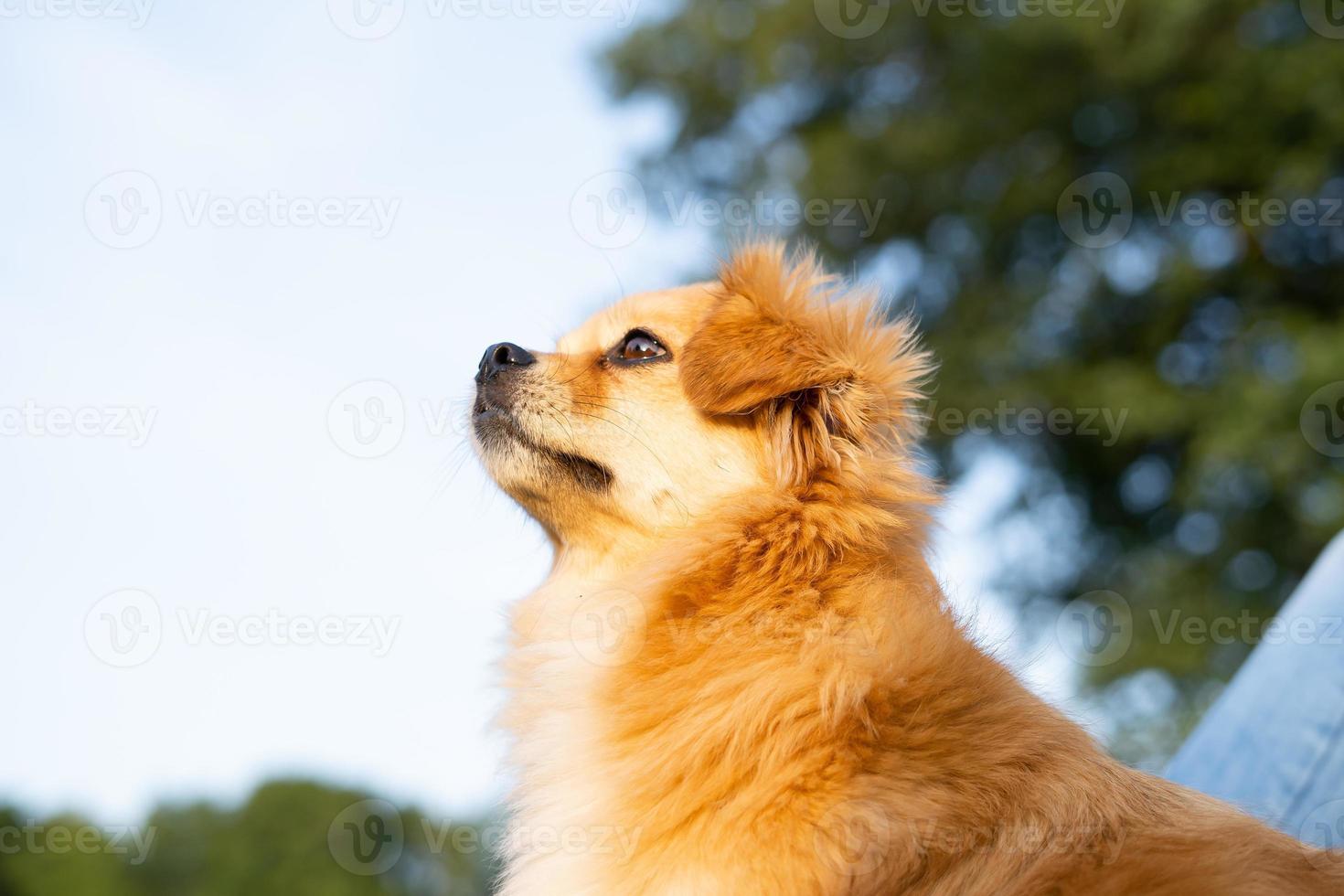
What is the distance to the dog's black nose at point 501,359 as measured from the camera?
4.20m

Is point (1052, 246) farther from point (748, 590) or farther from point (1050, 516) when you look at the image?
point (748, 590)

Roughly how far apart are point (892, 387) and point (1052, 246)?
47.9 ft

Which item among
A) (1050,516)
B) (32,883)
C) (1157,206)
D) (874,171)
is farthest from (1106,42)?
(32,883)

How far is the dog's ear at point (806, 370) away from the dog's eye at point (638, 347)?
220 millimetres

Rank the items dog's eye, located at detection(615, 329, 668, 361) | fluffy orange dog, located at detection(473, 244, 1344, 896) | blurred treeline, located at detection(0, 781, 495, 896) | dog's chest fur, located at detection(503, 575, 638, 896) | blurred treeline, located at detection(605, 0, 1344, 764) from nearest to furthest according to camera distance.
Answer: fluffy orange dog, located at detection(473, 244, 1344, 896)
dog's chest fur, located at detection(503, 575, 638, 896)
dog's eye, located at detection(615, 329, 668, 361)
blurred treeline, located at detection(605, 0, 1344, 764)
blurred treeline, located at detection(0, 781, 495, 896)

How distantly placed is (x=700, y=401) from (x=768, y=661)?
1031 millimetres

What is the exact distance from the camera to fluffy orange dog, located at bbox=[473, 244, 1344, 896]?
8.98 ft

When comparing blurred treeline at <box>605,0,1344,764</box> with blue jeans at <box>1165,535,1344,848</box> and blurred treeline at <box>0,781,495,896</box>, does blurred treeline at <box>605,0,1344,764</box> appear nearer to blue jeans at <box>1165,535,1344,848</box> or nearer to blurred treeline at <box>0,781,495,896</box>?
blue jeans at <box>1165,535,1344,848</box>

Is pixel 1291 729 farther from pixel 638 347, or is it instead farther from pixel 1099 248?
pixel 1099 248

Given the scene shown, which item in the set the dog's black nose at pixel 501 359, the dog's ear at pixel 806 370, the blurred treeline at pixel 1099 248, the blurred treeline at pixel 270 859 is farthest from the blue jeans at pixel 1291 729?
the blurred treeline at pixel 270 859

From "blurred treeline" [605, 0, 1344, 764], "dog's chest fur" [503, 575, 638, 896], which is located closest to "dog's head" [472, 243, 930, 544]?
"dog's chest fur" [503, 575, 638, 896]

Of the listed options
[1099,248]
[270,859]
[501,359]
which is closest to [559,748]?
[501,359]

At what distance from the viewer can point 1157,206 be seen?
1564 cm

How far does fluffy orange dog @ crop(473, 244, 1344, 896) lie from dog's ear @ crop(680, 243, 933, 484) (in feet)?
0.03
